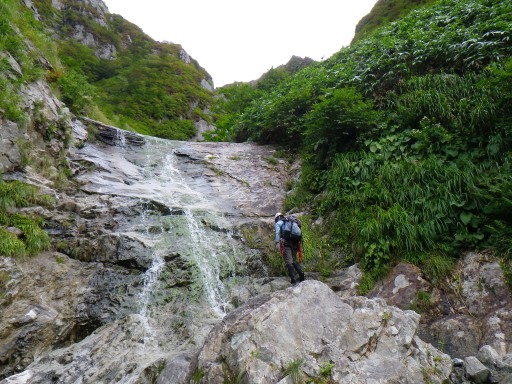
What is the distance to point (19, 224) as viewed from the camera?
6719 millimetres

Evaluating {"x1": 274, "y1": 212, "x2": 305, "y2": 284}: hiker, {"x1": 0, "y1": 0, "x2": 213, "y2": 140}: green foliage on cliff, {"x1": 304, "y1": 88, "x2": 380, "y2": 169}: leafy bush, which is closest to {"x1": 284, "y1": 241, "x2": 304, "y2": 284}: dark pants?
{"x1": 274, "y1": 212, "x2": 305, "y2": 284}: hiker

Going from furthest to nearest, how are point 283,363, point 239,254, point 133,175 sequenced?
point 133,175 < point 239,254 < point 283,363

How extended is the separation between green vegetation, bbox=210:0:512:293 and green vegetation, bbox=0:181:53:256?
5.72 m

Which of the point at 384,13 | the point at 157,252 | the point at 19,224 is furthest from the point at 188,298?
the point at 384,13

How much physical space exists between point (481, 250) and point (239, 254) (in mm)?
4920

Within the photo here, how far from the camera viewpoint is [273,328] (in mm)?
3969

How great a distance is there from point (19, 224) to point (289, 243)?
17.8 ft

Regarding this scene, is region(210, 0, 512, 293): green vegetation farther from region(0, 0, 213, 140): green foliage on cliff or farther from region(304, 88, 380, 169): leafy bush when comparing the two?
region(0, 0, 213, 140): green foliage on cliff

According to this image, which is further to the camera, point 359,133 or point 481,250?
point 359,133

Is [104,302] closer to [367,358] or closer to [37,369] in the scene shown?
[37,369]

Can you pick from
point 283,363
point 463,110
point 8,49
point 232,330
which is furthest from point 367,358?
point 8,49

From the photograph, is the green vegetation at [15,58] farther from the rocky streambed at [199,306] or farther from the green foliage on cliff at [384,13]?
the green foliage on cliff at [384,13]

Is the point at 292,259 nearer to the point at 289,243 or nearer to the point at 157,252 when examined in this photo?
the point at 289,243

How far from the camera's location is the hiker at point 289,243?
683 cm
